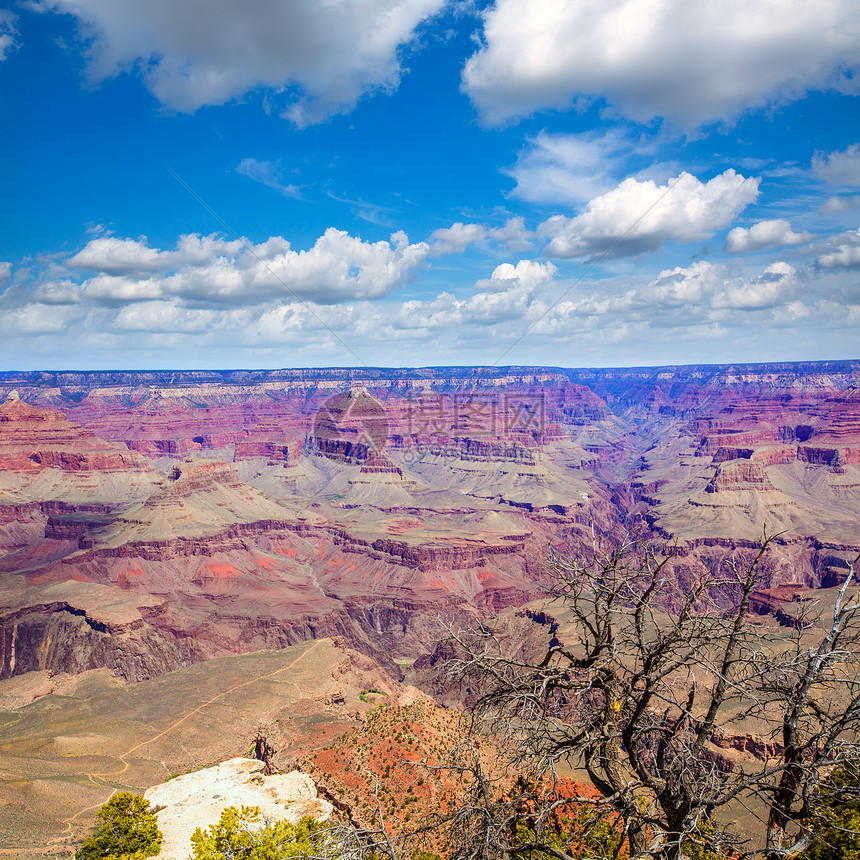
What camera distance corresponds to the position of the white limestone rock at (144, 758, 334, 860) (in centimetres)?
3197

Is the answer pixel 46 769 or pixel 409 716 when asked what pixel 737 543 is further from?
pixel 46 769

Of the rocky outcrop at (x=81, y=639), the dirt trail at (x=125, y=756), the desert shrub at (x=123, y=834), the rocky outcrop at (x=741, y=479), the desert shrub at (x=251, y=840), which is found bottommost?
the rocky outcrop at (x=81, y=639)

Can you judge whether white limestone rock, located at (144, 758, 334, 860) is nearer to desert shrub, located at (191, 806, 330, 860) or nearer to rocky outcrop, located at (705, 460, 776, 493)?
desert shrub, located at (191, 806, 330, 860)

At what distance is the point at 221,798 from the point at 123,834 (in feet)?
25.5

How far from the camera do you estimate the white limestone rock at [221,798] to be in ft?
105

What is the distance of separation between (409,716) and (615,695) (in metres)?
31.4

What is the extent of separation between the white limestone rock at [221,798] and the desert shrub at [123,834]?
59.0 inches

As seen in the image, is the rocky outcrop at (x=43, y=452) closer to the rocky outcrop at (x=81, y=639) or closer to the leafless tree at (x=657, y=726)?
the rocky outcrop at (x=81, y=639)

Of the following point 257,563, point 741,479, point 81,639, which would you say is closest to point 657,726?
point 81,639

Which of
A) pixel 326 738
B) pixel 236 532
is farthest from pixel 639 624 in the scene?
pixel 236 532

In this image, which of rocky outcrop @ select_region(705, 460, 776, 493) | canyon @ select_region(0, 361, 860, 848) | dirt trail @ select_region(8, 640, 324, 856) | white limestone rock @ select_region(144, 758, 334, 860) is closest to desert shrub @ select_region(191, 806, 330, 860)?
white limestone rock @ select_region(144, 758, 334, 860)

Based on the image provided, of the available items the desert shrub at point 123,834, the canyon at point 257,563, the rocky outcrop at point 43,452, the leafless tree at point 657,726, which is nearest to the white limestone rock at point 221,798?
the desert shrub at point 123,834

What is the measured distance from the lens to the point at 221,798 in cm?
3594

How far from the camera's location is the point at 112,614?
93.4 metres
